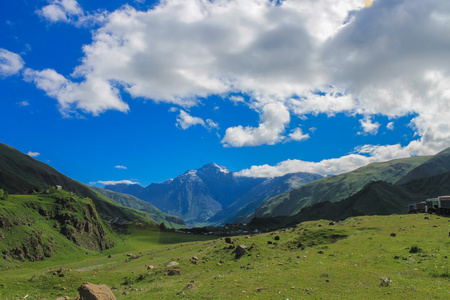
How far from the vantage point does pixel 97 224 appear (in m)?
128

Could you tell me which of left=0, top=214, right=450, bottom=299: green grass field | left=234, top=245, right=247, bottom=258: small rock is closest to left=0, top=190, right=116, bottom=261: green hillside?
left=0, top=214, right=450, bottom=299: green grass field

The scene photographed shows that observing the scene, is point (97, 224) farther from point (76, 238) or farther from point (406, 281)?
point (406, 281)

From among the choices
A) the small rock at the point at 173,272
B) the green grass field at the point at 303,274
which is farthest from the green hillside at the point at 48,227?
the small rock at the point at 173,272

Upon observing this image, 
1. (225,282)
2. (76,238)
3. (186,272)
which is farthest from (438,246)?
(76,238)

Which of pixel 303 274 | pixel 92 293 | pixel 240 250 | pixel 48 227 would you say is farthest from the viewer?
pixel 48 227

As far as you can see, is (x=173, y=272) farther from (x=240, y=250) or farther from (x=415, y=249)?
(x=415, y=249)

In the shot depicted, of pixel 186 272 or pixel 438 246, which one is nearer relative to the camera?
pixel 438 246

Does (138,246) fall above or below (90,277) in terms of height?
below

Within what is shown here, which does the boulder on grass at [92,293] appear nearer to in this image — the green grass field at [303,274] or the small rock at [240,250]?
the green grass field at [303,274]

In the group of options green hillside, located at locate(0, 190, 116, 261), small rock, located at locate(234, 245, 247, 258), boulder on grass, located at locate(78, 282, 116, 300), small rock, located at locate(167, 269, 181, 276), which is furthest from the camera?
green hillside, located at locate(0, 190, 116, 261)

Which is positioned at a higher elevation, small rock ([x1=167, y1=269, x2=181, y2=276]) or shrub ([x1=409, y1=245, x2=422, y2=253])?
shrub ([x1=409, y1=245, x2=422, y2=253])

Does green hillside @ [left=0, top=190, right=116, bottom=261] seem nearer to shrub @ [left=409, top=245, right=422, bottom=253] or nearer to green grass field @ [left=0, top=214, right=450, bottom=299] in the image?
green grass field @ [left=0, top=214, right=450, bottom=299]

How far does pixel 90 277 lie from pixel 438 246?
4508 centimetres

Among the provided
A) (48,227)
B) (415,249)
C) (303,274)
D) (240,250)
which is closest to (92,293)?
(303,274)
